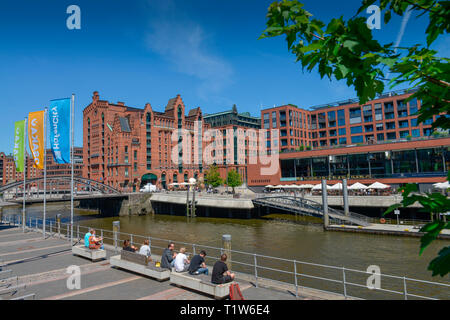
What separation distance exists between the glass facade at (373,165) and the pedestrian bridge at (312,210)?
1680 centimetres

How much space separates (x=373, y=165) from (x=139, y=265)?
2047 inches

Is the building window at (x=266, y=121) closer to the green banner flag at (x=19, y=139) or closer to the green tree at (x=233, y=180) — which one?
the green tree at (x=233, y=180)

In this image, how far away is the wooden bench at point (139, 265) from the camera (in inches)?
460

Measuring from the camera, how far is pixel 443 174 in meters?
45.0

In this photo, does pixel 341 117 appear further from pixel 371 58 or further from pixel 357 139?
pixel 371 58

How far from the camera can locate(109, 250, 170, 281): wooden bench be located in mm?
11695

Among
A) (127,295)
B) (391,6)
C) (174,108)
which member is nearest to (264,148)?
(174,108)

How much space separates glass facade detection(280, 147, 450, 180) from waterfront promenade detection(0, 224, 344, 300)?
45414 mm

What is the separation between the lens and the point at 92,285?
11.5 meters

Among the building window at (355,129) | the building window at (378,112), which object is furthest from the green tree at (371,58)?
the building window at (355,129)

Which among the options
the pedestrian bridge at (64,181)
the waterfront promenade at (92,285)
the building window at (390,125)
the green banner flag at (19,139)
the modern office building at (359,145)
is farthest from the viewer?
the building window at (390,125)

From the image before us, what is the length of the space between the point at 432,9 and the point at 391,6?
0.46 meters

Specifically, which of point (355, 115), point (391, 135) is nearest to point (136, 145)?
point (355, 115)

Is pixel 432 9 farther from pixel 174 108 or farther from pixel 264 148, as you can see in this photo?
pixel 174 108
